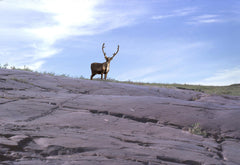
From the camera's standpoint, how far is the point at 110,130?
5.25m

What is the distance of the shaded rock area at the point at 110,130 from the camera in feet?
12.6

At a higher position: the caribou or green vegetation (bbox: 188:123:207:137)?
the caribou

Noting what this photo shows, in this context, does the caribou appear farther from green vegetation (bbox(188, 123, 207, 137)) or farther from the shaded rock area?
green vegetation (bbox(188, 123, 207, 137))

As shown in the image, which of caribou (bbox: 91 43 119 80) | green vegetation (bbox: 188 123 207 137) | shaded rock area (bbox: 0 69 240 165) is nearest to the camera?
shaded rock area (bbox: 0 69 240 165)

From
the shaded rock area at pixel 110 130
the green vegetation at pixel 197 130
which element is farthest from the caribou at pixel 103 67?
the green vegetation at pixel 197 130

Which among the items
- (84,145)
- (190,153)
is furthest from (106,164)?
(190,153)

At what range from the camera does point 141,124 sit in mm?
5934

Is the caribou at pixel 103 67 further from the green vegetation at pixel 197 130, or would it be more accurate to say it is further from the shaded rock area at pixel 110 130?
the green vegetation at pixel 197 130

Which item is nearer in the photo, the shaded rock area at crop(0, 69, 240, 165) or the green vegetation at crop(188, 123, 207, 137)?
the shaded rock area at crop(0, 69, 240, 165)

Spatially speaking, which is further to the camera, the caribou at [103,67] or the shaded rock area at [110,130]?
the caribou at [103,67]

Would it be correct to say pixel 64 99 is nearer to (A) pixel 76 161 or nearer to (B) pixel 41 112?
(B) pixel 41 112

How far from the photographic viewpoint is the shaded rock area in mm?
3852

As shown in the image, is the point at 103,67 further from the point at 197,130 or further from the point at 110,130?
the point at 110,130

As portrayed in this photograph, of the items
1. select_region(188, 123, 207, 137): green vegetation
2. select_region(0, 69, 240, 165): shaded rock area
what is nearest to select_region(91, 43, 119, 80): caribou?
select_region(0, 69, 240, 165): shaded rock area
